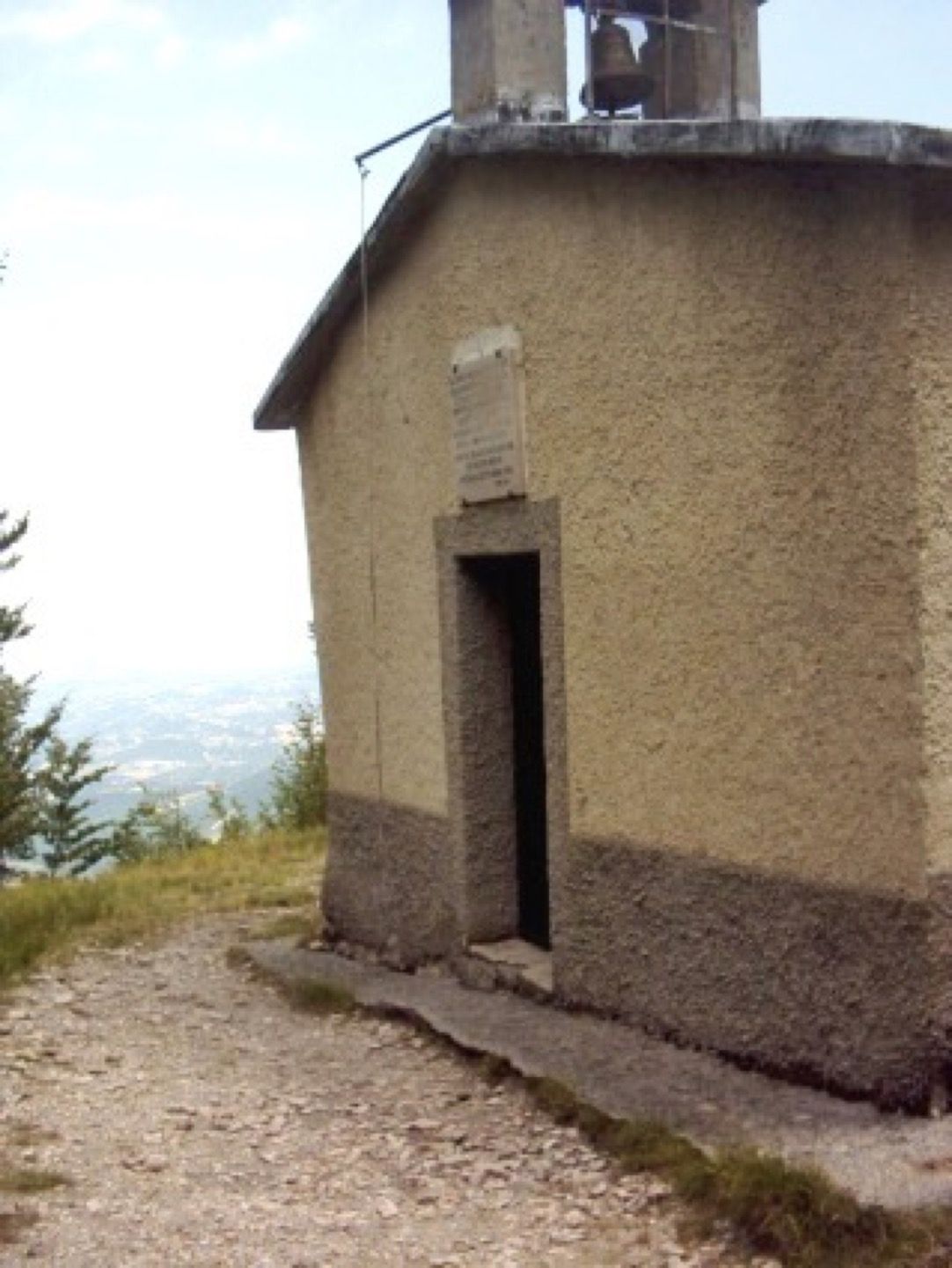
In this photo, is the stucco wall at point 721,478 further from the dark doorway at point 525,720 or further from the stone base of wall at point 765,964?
the dark doorway at point 525,720

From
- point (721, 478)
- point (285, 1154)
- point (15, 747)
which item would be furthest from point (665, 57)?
point (15, 747)

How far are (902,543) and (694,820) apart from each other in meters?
1.47

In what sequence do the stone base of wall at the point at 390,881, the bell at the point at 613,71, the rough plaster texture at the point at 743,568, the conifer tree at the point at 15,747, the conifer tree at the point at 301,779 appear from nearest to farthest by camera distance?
the rough plaster texture at the point at 743,568, the bell at the point at 613,71, the stone base of wall at the point at 390,881, the conifer tree at the point at 301,779, the conifer tree at the point at 15,747

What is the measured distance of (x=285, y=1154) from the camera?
5562mm

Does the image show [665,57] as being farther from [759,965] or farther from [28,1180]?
[28,1180]


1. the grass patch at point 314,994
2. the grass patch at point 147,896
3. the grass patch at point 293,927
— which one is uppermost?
the grass patch at point 314,994

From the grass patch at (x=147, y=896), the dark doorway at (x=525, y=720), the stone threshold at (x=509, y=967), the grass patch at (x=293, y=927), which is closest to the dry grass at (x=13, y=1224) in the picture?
the stone threshold at (x=509, y=967)

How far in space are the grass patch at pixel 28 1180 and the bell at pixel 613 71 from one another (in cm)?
524

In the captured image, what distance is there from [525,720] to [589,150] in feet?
9.15

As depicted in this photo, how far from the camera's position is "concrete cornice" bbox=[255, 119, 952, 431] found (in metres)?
4.71

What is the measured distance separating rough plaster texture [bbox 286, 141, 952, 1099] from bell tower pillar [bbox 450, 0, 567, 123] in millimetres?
298

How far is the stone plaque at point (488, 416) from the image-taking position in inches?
264

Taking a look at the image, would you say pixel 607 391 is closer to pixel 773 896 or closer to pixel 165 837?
pixel 773 896

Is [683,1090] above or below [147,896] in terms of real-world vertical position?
above
